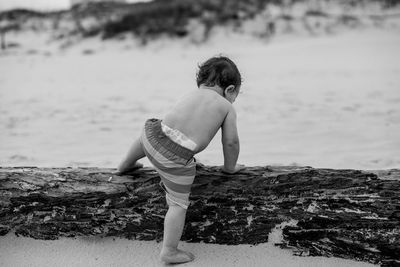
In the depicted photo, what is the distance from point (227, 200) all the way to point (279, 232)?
30 cm

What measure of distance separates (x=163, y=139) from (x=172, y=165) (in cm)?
15

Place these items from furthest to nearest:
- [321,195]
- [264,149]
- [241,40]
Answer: [241,40]
[264,149]
[321,195]

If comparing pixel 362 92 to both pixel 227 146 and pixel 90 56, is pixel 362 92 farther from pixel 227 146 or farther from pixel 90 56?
pixel 90 56

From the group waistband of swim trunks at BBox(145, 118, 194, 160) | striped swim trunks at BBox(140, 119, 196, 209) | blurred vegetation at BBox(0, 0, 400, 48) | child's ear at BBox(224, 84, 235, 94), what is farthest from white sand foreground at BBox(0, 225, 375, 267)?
blurred vegetation at BBox(0, 0, 400, 48)

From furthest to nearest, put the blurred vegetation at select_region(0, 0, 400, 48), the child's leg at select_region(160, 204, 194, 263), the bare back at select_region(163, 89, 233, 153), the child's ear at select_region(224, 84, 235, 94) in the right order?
the blurred vegetation at select_region(0, 0, 400, 48)
the child's ear at select_region(224, 84, 235, 94)
the bare back at select_region(163, 89, 233, 153)
the child's leg at select_region(160, 204, 194, 263)

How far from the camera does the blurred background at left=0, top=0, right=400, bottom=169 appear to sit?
15.7 ft

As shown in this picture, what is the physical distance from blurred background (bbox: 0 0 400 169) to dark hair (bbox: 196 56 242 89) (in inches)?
66.7

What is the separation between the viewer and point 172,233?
2312 millimetres

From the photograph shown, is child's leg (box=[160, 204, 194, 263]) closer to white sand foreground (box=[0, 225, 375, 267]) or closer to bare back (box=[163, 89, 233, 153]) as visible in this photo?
white sand foreground (box=[0, 225, 375, 267])

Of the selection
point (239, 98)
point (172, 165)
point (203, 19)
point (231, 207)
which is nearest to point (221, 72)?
point (172, 165)

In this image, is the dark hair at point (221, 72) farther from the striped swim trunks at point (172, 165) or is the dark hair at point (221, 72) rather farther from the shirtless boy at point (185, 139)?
the striped swim trunks at point (172, 165)

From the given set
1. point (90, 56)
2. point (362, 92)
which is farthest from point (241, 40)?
point (362, 92)

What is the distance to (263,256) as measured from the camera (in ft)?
7.88

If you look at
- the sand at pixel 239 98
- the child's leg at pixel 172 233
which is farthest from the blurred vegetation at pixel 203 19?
the child's leg at pixel 172 233
